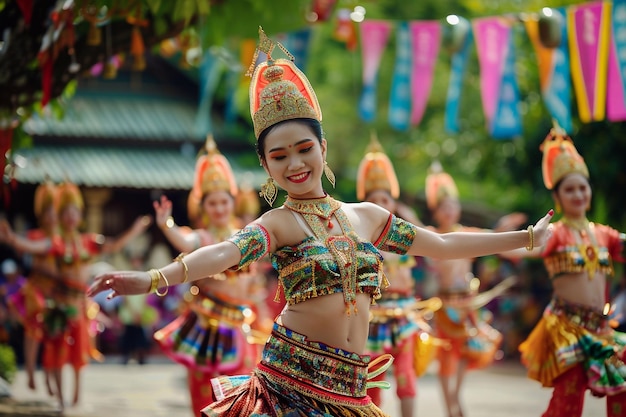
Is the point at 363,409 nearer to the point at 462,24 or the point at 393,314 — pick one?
the point at 393,314

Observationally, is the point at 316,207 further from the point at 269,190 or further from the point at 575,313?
the point at 575,313

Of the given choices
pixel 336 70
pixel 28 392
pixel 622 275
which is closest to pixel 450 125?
pixel 622 275

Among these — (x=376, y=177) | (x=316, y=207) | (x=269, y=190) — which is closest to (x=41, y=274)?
(x=376, y=177)

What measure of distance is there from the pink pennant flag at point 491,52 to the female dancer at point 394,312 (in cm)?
283

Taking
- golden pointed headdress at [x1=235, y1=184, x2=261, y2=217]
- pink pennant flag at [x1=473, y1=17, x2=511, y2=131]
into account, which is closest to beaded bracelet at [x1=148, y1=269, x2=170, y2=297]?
golden pointed headdress at [x1=235, y1=184, x2=261, y2=217]

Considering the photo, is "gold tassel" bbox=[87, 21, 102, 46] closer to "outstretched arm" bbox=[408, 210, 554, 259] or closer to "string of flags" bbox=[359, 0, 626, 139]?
"outstretched arm" bbox=[408, 210, 554, 259]

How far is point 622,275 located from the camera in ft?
43.6

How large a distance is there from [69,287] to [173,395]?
2186 millimetres

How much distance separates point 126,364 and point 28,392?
4.56 metres

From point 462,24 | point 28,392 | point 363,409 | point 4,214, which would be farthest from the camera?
point 4,214

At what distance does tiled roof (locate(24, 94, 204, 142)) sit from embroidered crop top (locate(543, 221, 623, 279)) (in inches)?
525

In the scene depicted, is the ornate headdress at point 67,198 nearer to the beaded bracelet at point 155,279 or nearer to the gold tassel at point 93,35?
the gold tassel at point 93,35

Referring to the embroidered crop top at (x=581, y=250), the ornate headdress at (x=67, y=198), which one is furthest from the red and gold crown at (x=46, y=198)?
the embroidered crop top at (x=581, y=250)

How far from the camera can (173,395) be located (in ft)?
37.2
